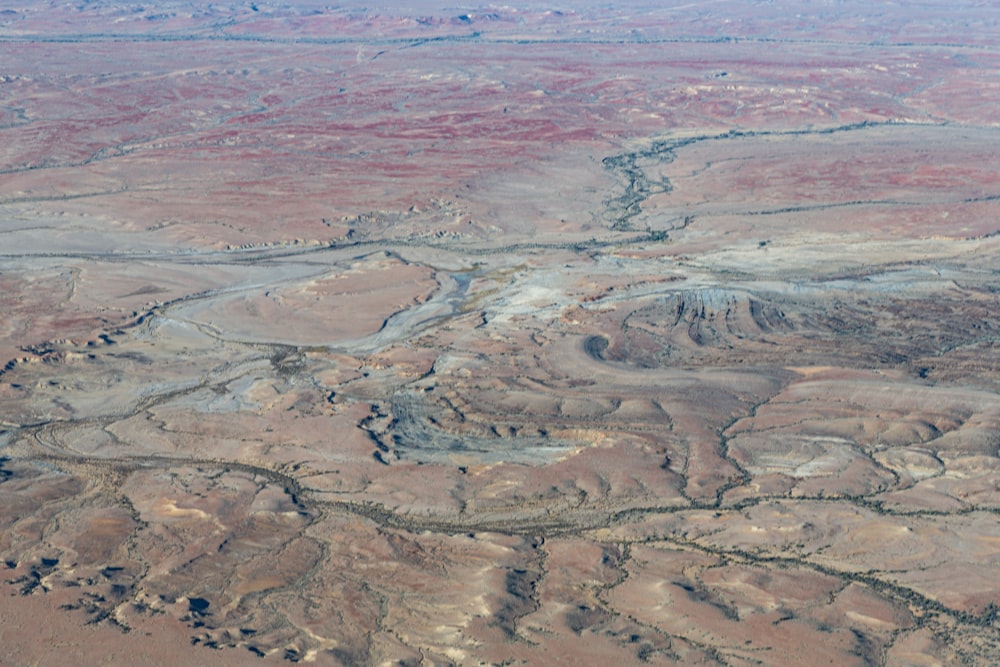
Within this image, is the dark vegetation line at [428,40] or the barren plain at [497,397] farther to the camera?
the dark vegetation line at [428,40]

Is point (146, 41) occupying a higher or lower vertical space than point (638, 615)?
higher

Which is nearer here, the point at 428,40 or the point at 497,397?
the point at 497,397

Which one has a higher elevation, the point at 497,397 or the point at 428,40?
the point at 428,40

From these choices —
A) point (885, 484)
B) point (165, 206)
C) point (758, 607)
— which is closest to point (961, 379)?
point (885, 484)

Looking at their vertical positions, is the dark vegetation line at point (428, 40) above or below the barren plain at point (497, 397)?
above

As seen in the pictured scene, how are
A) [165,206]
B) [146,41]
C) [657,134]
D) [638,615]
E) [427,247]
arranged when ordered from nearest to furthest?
[638,615] < [427,247] < [165,206] < [657,134] < [146,41]

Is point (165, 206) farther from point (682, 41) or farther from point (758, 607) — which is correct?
point (682, 41)

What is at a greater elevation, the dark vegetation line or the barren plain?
the dark vegetation line

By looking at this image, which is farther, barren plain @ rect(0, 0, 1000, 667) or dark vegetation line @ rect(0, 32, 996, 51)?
dark vegetation line @ rect(0, 32, 996, 51)
